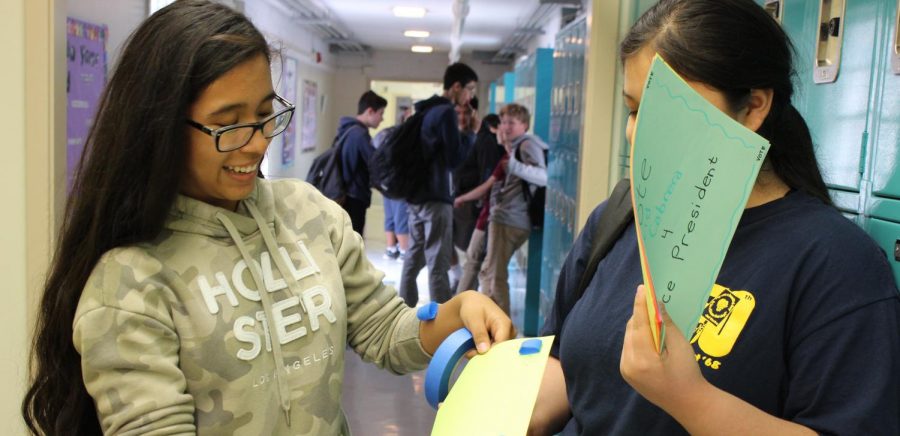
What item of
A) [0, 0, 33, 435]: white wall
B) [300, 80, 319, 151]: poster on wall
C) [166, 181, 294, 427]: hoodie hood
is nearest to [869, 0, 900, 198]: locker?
[166, 181, 294, 427]: hoodie hood

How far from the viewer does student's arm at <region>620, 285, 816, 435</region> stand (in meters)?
0.80

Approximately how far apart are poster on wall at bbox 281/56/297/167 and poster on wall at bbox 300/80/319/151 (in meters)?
0.87

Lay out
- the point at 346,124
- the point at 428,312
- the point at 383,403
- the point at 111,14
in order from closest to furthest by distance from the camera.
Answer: the point at 428,312 → the point at 111,14 → the point at 383,403 → the point at 346,124

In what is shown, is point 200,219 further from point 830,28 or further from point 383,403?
point 383,403

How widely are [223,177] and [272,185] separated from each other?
173 mm

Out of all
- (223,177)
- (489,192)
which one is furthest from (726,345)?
(489,192)

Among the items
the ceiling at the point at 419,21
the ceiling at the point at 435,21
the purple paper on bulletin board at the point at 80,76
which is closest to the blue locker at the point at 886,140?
the purple paper on bulletin board at the point at 80,76

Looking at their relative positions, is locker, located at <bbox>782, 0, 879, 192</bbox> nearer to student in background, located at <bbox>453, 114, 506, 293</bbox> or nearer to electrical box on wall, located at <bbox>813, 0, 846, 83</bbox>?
electrical box on wall, located at <bbox>813, 0, 846, 83</bbox>

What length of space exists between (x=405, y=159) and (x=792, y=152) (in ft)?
13.3

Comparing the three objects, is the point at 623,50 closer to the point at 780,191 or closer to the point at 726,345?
the point at 780,191

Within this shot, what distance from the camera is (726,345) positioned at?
3.14 ft

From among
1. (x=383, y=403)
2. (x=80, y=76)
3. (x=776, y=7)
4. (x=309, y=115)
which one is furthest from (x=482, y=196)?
(x=309, y=115)

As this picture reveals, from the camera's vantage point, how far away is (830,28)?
1.32 m

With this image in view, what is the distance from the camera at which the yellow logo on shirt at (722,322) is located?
37.5 inches
